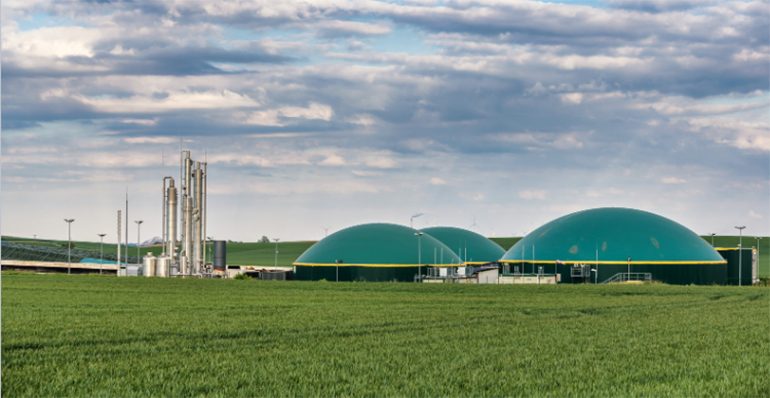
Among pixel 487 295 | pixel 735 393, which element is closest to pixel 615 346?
pixel 735 393

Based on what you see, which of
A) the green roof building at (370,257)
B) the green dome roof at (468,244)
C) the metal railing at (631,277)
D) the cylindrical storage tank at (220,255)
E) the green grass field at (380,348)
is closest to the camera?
the green grass field at (380,348)

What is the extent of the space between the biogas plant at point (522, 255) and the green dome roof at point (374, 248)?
11cm

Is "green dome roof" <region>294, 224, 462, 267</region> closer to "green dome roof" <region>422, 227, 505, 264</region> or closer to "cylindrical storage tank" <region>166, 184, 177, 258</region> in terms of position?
"cylindrical storage tank" <region>166, 184, 177, 258</region>

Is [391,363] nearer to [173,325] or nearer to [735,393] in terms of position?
[735,393]

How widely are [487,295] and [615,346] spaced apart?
22.2 meters

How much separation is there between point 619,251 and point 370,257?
965 inches

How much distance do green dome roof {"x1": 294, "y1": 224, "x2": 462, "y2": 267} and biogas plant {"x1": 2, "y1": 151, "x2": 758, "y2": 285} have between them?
0.11 metres

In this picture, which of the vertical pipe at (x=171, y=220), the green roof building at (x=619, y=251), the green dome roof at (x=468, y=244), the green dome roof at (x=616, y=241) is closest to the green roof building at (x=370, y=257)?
the green roof building at (x=619, y=251)

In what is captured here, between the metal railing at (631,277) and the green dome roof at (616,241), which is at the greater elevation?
the green dome roof at (616,241)

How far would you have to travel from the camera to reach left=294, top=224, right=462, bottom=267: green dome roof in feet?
237

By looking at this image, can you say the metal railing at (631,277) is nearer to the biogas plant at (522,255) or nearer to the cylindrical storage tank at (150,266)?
the biogas plant at (522,255)

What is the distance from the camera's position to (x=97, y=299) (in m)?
33.8

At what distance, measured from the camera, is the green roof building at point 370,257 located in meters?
71.4

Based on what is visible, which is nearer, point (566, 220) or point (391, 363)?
point (391, 363)
